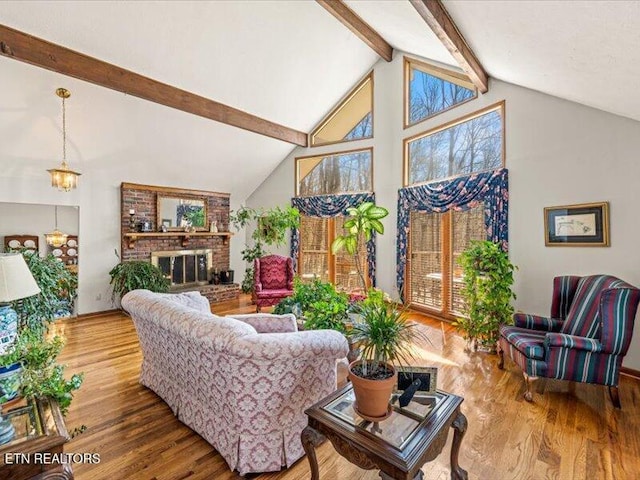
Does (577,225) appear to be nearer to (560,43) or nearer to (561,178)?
(561,178)

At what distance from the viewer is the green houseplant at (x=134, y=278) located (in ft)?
17.0

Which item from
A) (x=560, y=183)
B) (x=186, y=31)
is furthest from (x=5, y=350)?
(x=560, y=183)

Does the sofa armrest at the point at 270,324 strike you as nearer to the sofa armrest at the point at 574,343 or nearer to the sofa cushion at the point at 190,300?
the sofa cushion at the point at 190,300

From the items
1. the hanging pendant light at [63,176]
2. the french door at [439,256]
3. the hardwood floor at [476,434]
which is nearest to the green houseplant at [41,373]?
the hardwood floor at [476,434]

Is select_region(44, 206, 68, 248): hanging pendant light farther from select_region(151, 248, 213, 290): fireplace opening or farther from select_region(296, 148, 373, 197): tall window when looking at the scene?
select_region(296, 148, 373, 197): tall window

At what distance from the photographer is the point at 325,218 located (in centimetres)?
661

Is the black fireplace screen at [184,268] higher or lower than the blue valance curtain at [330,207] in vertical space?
lower

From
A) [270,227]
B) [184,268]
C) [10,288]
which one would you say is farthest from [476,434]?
[184,268]

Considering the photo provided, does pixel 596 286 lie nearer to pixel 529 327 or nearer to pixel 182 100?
pixel 529 327

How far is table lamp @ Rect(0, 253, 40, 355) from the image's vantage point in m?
1.69

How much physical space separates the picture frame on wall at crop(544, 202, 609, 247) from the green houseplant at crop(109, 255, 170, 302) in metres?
5.83

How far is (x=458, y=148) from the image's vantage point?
184 inches

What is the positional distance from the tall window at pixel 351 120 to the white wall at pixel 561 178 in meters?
1.86

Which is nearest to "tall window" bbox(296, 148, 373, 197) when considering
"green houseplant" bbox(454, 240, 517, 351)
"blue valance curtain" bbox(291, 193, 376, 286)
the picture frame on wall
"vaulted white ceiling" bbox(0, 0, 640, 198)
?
"blue valance curtain" bbox(291, 193, 376, 286)
